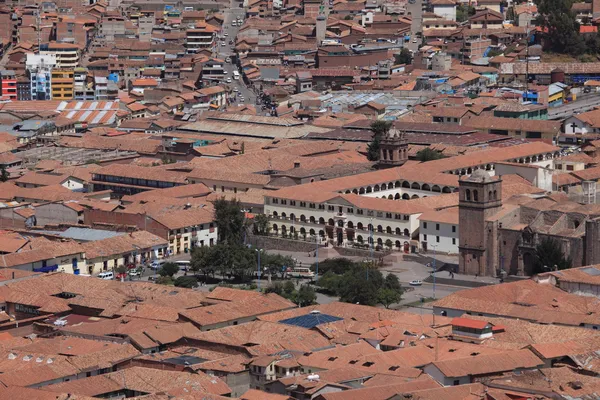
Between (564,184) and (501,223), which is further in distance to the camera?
(564,184)

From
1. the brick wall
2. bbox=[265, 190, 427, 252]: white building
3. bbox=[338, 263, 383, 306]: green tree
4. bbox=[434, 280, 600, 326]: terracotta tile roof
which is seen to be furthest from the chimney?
bbox=[434, 280, 600, 326]: terracotta tile roof

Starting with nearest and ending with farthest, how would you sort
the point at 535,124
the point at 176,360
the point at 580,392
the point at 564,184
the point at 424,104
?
the point at 580,392
the point at 176,360
the point at 564,184
the point at 535,124
the point at 424,104

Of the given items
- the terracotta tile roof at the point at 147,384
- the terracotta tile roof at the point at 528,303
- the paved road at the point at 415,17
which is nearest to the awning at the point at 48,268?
the terracotta tile roof at the point at 528,303

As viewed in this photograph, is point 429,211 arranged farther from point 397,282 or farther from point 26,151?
point 26,151

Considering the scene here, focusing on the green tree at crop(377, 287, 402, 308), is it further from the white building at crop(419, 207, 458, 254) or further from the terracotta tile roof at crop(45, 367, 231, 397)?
the terracotta tile roof at crop(45, 367, 231, 397)

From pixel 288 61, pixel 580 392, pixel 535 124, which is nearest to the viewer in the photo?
pixel 580 392

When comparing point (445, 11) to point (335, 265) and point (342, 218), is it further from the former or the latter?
point (335, 265)

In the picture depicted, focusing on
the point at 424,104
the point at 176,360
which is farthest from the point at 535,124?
the point at 176,360
